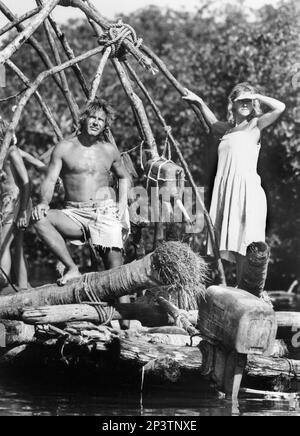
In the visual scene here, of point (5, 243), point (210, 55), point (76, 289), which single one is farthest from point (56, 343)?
point (210, 55)

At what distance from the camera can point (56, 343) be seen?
10.5 metres

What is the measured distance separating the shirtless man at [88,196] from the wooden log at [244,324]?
5.59 ft

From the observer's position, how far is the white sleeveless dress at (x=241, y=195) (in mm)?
11570

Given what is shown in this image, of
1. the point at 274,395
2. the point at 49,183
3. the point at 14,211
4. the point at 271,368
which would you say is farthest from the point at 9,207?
the point at 274,395

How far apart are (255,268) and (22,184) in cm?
285

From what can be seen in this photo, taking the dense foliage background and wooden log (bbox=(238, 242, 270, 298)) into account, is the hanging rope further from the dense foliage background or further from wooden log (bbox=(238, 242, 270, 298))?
the dense foliage background

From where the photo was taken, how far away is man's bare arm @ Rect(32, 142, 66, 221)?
35.5 ft

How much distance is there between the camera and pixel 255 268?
10633mm

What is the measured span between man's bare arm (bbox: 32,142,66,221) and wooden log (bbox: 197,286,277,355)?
194 cm

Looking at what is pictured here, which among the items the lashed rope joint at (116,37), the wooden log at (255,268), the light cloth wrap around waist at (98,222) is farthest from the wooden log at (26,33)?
the wooden log at (255,268)

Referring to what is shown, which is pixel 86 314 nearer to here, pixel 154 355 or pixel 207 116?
pixel 154 355

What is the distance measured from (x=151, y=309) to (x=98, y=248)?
29.7 inches

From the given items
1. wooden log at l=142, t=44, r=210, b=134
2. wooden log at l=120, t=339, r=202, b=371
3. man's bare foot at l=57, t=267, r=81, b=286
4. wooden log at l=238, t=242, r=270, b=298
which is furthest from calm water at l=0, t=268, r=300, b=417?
wooden log at l=142, t=44, r=210, b=134
